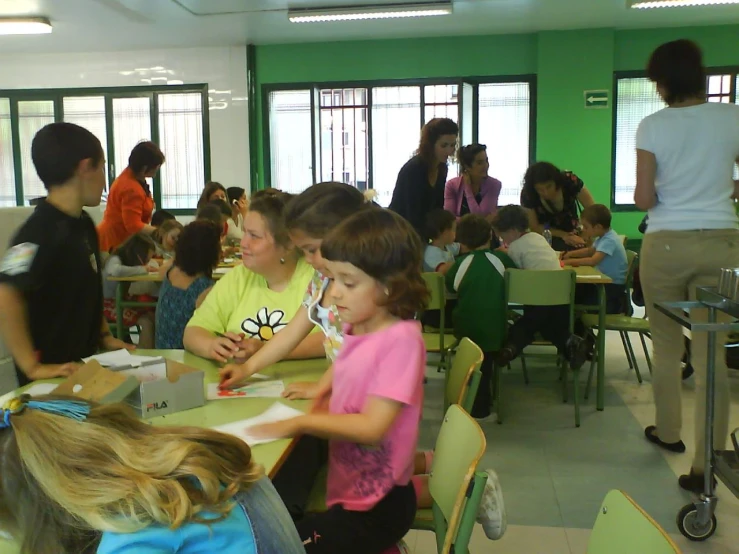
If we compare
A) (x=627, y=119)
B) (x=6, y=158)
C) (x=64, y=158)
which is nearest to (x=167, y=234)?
(x=64, y=158)

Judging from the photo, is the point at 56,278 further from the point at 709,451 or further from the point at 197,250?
the point at 709,451

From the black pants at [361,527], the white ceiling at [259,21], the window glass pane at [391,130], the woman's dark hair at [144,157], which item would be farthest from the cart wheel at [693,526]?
the window glass pane at [391,130]

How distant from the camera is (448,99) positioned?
773 centimetres

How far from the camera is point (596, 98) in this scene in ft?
23.9

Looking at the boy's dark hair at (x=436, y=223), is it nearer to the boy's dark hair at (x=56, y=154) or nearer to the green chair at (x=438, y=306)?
the green chair at (x=438, y=306)

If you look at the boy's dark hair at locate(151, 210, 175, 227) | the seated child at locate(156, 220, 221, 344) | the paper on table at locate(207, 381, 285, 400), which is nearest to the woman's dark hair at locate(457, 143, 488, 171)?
the seated child at locate(156, 220, 221, 344)

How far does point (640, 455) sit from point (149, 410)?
231 cm

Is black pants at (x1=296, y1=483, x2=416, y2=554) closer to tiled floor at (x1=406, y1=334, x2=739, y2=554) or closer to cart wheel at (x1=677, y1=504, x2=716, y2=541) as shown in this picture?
tiled floor at (x1=406, y1=334, x2=739, y2=554)

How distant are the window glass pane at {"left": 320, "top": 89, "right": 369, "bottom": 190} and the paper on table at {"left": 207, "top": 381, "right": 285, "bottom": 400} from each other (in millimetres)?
6323

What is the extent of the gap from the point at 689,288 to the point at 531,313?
112cm

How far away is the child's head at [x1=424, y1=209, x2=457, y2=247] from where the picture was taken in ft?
13.3

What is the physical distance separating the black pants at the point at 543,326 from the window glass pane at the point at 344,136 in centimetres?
457

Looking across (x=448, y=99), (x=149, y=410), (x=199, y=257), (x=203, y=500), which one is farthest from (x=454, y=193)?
(x=203, y=500)

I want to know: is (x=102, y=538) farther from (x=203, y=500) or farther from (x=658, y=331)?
(x=658, y=331)
